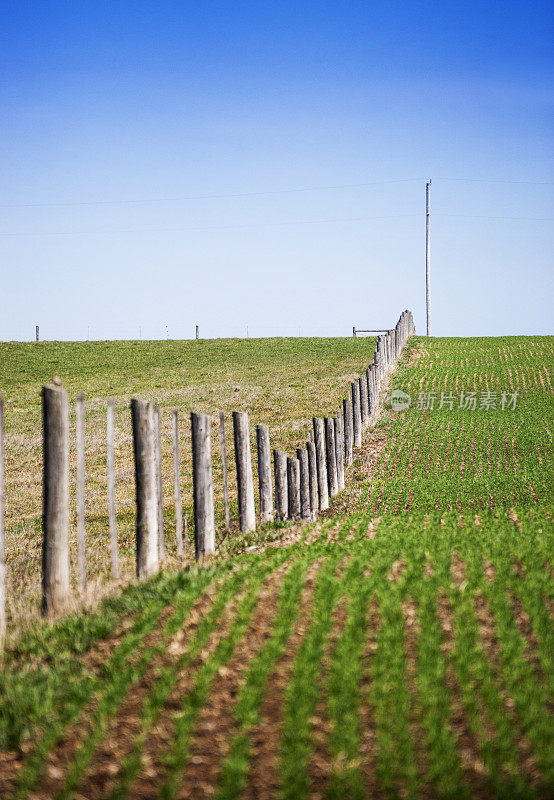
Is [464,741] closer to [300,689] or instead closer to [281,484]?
[300,689]

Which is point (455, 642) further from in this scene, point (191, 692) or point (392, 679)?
point (191, 692)

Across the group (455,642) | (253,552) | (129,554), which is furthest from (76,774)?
(129,554)

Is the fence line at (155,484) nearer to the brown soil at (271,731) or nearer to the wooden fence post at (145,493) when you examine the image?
the wooden fence post at (145,493)

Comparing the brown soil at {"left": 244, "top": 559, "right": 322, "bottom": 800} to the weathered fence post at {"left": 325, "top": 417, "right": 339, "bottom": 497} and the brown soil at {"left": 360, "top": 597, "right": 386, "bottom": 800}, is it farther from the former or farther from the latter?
the weathered fence post at {"left": 325, "top": 417, "right": 339, "bottom": 497}

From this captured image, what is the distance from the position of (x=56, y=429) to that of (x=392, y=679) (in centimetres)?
362

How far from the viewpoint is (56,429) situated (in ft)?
20.5

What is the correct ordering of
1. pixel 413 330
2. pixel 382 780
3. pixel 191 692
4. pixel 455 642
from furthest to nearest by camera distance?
pixel 413 330 → pixel 455 642 → pixel 191 692 → pixel 382 780

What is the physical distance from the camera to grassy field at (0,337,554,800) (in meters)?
3.77

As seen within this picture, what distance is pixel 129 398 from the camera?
27.1m

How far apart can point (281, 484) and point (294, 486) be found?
14.1 inches

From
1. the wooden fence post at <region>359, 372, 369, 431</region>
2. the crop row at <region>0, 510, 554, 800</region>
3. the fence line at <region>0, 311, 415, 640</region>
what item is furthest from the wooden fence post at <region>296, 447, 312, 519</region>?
the wooden fence post at <region>359, 372, 369, 431</region>

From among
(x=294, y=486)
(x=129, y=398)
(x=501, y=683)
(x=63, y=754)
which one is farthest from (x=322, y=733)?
(x=129, y=398)

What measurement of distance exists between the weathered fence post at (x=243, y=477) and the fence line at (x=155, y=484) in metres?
0.01

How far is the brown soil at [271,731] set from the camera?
12.1 ft
